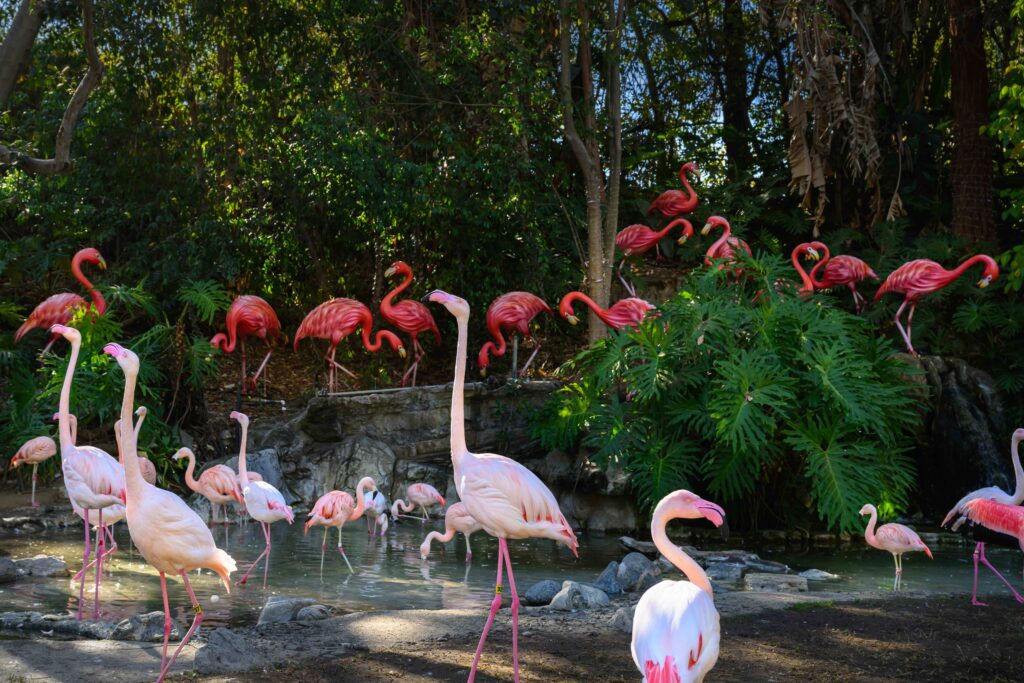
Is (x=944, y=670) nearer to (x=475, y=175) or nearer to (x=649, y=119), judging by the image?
(x=475, y=175)

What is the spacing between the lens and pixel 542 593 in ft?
21.0

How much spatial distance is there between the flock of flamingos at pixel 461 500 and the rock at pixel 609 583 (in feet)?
3.70

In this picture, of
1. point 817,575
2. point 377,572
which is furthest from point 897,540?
point 377,572

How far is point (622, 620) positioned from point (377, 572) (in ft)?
→ 9.15

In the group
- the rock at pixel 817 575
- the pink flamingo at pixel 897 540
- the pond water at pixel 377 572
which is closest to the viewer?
the pond water at pixel 377 572

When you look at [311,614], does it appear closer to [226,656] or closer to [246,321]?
[226,656]

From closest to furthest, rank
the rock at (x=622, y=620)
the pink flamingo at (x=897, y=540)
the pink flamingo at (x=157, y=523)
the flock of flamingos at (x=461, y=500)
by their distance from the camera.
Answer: the flock of flamingos at (x=461, y=500), the pink flamingo at (x=157, y=523), the rock at (x=622, y=620), the pink flamingo at (x=897, y=540)

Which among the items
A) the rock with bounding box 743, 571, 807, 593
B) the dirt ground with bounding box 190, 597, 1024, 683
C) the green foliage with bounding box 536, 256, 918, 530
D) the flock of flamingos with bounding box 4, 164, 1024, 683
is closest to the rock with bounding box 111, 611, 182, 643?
the flock of flamingos with bounding box 4, 164, 1024, 683

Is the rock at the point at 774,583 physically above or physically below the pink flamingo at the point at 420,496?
below

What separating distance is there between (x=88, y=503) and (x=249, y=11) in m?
7.32

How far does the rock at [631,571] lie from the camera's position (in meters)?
6.86

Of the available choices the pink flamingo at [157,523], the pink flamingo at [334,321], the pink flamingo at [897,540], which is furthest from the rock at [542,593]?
the pink flamingo at [334,321]

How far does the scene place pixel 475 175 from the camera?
11.7 metres

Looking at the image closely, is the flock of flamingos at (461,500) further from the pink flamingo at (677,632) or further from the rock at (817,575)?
the rock at (817,575)
